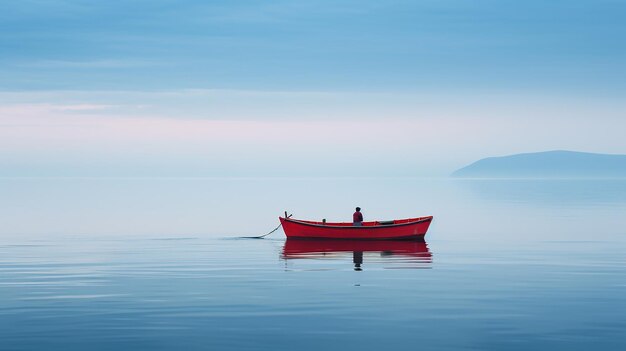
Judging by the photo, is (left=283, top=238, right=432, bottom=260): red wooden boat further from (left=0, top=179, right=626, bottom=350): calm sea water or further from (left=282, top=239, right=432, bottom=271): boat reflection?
(left=0, top=179, right=626, bottom=350): calm sea water

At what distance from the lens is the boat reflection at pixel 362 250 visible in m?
48.5

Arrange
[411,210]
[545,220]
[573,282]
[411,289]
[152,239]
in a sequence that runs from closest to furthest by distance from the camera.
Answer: [411,289]
[573,282]
[152,239]
[545,220]
[411,210]

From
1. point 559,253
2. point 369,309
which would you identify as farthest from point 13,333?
point 559,253

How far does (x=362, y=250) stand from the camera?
54.5m

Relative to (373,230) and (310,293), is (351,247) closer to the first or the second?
(373,230)

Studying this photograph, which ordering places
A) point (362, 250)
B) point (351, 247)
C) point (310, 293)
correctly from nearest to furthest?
point (310, 293), point (362, 250), point (351, 247)

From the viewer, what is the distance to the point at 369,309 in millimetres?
29859

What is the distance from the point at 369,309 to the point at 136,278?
13.9m

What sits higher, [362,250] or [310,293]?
[362,250]

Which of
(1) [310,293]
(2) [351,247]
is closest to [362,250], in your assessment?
(2) [351,247]

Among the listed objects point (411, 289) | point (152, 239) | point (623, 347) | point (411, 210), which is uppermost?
point (411, 210)

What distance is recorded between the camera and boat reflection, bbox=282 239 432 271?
48522 millimetres

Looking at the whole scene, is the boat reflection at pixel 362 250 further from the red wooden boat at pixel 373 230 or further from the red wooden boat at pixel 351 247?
the red wooden boat at pixel 373 230

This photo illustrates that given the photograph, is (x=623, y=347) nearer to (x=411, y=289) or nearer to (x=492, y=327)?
(x=492, y=327)
